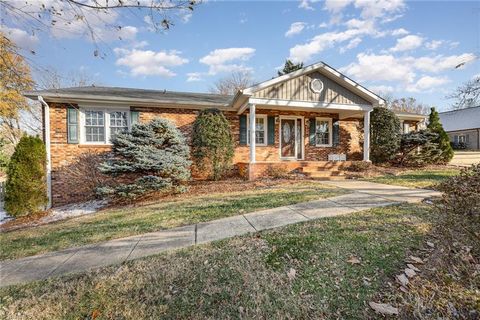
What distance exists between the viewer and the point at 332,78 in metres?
10.4

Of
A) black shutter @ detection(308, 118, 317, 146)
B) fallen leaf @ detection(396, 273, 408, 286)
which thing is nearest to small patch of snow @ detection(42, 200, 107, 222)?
fallen leaf @ detection(396, 273, 408, 286)

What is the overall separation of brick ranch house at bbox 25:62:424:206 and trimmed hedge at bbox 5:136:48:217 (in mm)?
977

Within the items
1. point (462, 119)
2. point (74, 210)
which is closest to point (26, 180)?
point (74, 210)

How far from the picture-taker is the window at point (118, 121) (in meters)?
9.61

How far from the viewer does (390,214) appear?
4090 millimetres

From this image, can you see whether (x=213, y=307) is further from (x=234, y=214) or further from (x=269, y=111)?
(x=269, y=111)

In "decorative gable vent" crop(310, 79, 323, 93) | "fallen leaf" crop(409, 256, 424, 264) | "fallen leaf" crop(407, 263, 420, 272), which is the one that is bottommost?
"fallen leaf" crop(407, 263, 420, 272)

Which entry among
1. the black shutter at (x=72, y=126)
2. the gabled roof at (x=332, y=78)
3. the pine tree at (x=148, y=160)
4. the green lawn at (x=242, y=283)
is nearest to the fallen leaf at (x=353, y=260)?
the green lawn at (x=242, y=283)

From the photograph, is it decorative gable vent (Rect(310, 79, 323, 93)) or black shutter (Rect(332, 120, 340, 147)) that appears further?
black shutter (Rect(332, 120, 340, 147))

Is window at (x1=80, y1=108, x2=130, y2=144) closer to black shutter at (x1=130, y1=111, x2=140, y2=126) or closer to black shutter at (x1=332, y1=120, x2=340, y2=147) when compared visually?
black shutter at (x1=130, y1=111, x2=140, y2=126)

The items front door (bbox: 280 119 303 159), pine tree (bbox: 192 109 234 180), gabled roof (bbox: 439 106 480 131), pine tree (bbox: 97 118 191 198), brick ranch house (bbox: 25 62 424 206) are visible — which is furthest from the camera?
gabled roof (bbox: 439 106 480 131)

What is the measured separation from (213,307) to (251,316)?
364 millimetres

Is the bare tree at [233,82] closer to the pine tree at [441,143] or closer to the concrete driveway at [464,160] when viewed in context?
the pine tree at [441,143]

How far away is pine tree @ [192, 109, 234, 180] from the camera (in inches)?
350
